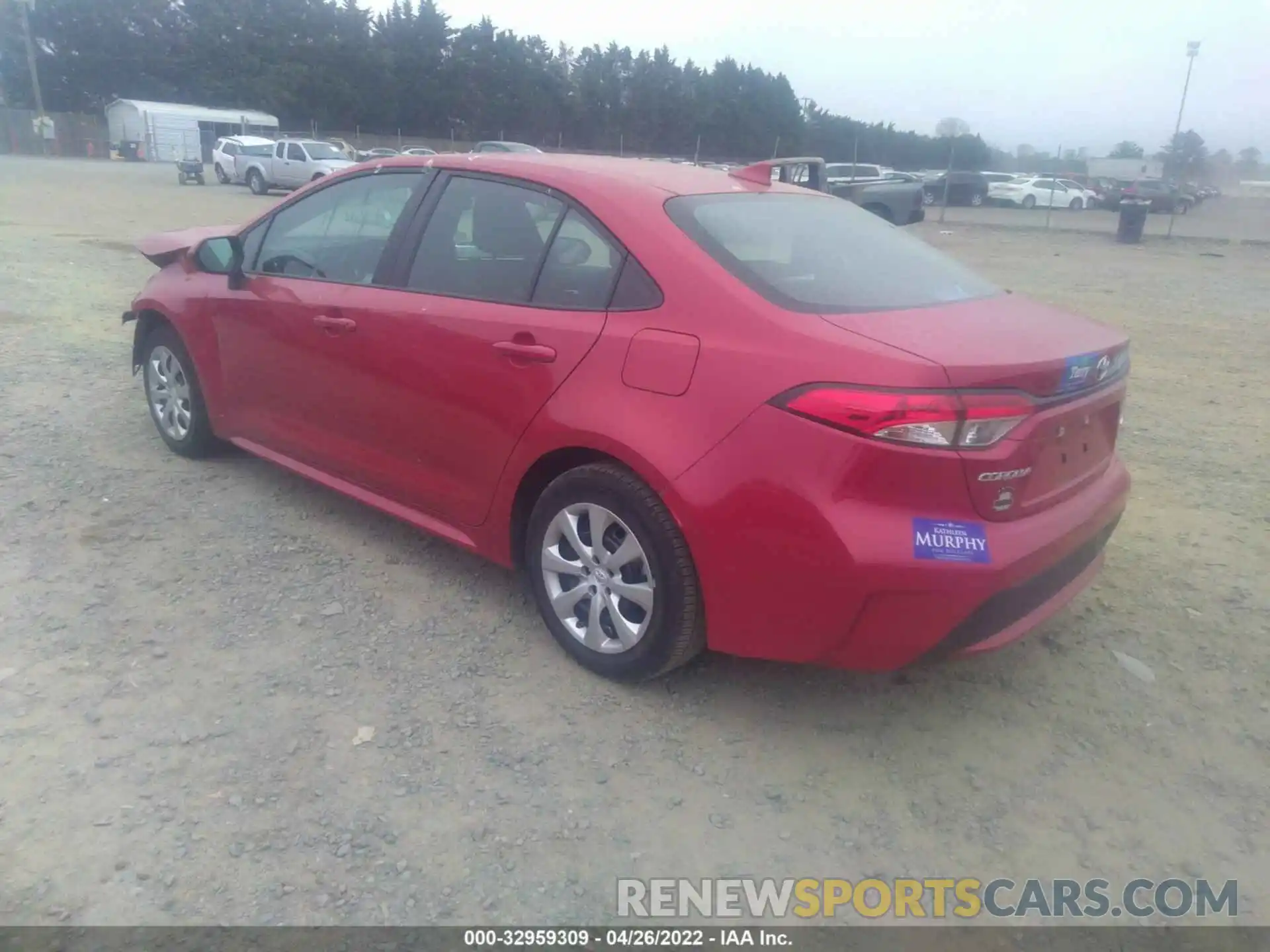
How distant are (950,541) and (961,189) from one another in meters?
38.2

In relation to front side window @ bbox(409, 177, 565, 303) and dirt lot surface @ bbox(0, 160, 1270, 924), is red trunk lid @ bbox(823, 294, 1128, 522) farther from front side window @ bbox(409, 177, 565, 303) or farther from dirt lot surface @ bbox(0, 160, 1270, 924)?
front side window @ bbox(409, 177, 565, 303)

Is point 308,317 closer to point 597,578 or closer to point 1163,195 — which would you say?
point 597,578

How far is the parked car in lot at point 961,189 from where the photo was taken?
37.1 metres

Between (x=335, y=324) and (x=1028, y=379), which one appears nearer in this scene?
(x=1028, y=379)

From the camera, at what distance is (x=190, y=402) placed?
488 cm

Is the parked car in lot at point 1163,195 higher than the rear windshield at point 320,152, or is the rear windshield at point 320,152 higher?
the rear windshield at point 320,152

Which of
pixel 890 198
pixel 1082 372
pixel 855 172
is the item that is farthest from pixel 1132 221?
pixel 1082 372

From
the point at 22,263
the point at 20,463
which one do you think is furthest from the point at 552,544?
the point at 22,263

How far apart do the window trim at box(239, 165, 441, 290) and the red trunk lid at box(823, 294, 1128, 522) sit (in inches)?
71.5

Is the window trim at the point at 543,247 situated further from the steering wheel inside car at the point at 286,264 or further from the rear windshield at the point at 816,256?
the steering wheel inside car at the point at 286,264

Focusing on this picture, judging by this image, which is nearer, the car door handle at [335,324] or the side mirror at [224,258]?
the car door handle at [335,324]

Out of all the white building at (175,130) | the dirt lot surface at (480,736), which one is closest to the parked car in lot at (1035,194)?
the white building at (175,130)

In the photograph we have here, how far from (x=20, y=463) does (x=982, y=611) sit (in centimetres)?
466

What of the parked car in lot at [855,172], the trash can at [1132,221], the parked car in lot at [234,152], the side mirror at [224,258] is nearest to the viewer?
the side mirror at [224,258]
